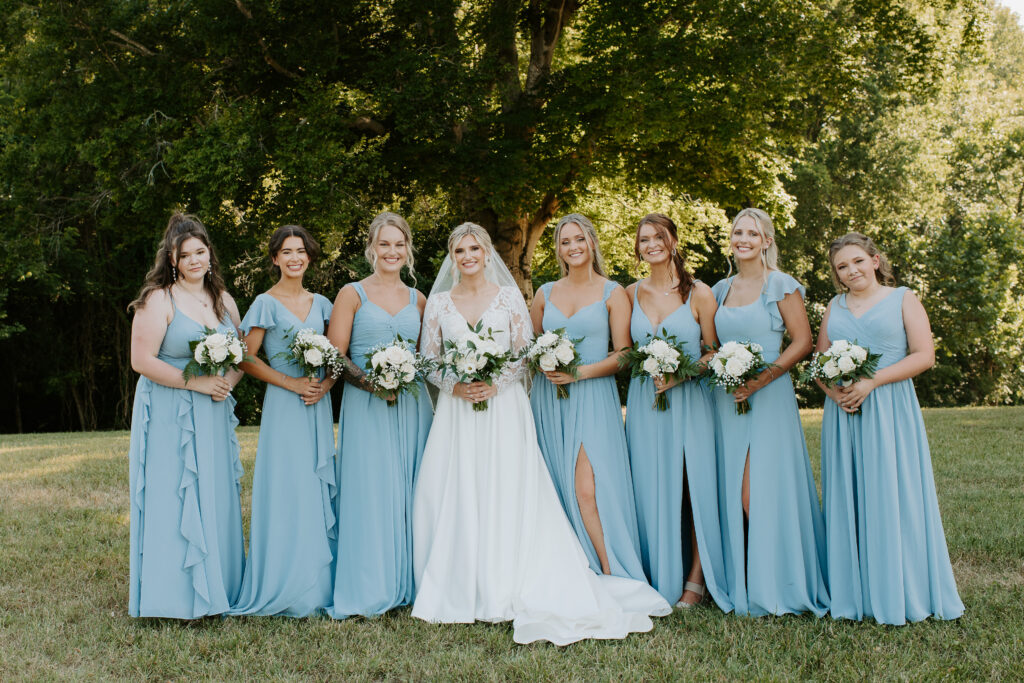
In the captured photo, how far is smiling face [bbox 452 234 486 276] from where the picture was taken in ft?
18.5

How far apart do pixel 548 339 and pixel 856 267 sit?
1.96 m

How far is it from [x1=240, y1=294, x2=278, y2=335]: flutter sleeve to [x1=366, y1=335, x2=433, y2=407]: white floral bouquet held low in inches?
28.9

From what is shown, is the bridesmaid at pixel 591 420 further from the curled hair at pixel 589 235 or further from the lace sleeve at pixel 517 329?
the lace sleeve at pixel 517 329

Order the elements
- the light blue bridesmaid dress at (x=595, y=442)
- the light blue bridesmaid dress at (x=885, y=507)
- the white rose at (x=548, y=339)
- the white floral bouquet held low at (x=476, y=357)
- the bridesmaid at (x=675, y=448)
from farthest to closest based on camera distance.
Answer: the light blue bridesmaid dress at (x=595, y=442) < the bridesmaid at (x=675, y=448) < the white rose at (x=548, y=339) < the white floral bouquet held low at (x=476, y=357) < the light blue bridesmaid dress at (x=885, y=507)

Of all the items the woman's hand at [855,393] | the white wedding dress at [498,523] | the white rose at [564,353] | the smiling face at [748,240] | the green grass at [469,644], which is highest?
the smiling face at [748,240]

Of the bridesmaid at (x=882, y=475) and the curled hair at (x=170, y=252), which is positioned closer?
the bridesmaid at (x=882, y=475)

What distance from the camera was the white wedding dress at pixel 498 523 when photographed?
17.0 ft

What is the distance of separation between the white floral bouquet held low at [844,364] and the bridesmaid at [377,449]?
2.58 metres

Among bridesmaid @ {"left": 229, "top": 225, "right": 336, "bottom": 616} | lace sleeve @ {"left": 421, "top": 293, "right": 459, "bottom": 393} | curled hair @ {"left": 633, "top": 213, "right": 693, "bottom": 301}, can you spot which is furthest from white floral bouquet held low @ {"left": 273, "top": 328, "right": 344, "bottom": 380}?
curled hair @ {"left": 633, "top": 213, "right": 693, "bottom": 301}

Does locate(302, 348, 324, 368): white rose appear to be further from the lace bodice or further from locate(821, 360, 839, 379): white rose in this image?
locate(821, 360, 839, 379): white rose

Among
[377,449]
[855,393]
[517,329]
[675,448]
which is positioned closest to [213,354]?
[377,449]

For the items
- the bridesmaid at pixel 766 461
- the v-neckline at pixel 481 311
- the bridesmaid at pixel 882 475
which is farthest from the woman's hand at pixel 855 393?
the v-neckline at pixel 481 311

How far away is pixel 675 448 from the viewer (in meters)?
5.59

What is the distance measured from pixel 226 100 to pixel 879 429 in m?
12.1
